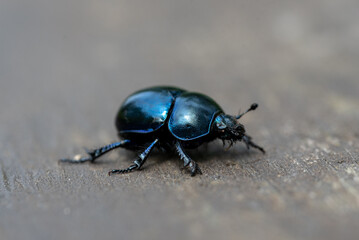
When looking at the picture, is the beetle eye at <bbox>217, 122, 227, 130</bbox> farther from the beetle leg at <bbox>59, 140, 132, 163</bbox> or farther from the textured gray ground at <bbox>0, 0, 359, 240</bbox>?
the beetle leg at <bbox>59, 140, 132, 163</bbox>

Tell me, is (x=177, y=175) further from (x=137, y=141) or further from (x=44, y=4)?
(x=44, y=4)

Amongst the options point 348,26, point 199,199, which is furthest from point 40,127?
point 348,26

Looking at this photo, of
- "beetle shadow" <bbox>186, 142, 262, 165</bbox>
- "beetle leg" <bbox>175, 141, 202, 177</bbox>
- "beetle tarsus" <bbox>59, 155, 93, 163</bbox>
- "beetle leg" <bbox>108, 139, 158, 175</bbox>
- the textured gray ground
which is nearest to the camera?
the textured gray ground

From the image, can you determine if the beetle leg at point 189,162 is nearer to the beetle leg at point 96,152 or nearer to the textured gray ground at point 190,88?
the textured gray ground at point 190,88

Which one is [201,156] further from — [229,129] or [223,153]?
[229,129]

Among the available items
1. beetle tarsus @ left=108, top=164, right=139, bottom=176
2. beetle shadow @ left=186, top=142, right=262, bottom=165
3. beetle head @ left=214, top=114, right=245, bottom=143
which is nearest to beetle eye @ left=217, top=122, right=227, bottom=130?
beetle head @ left=214, top=114, right=245, bottom=143

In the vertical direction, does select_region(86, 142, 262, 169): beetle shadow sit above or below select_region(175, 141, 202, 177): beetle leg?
below

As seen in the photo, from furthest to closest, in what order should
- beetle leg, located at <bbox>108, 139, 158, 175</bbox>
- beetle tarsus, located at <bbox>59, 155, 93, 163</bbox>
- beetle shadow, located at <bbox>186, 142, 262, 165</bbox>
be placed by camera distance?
beetle tarsus, located at <bbox>59, 155, 93, 163</bbox> → beetle shadow, located at <bbox>186, 142, 262, 165</bbox> → beetle leg, located at <bbox>108, 139, 158, 175</bbox>
